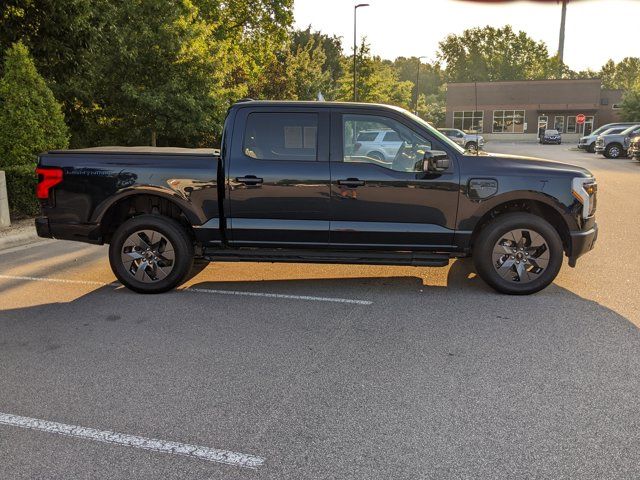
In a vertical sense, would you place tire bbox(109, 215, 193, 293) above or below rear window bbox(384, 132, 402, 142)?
below

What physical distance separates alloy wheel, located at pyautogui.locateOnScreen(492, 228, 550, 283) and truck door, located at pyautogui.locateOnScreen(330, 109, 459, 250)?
1.72 feet

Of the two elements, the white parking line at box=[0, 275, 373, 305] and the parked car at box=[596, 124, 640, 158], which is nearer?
the white parking line at box=[0, 275, 373, 305]

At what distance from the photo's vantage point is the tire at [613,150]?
2711cm

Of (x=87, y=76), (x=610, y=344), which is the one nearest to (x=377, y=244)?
(x=610, y=344)

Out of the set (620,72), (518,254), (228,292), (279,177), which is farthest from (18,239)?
(620,72)

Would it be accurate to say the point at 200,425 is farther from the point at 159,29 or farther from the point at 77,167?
the point at 159,29

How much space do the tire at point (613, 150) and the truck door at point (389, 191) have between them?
25.2 metres

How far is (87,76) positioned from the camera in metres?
14.5

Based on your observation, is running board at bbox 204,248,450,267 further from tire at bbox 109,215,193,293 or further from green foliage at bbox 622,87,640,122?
green foliage at bbox 622,87,640,122

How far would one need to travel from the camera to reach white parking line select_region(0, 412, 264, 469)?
2957 mm

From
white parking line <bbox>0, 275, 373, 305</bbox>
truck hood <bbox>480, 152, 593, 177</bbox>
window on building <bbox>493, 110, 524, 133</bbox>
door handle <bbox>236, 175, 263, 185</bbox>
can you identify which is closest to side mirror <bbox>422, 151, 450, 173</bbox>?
truck hood <bbox>480, 152, 593, 177</bbox>

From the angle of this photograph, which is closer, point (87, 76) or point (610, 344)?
point (610, 344)

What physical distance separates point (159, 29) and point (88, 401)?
14302mm

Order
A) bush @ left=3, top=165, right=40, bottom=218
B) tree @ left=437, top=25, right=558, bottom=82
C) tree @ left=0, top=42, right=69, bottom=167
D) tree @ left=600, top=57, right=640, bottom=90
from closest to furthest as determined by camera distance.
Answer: bush @ left=3, top=165, right=40, bottom=218 → tree @ left=0, top=42, right=69, bottom=167 → tree @ left=437, top=25, right=558, bottom=82 → tree @ left=600, top=57, right=640, bottom=90
